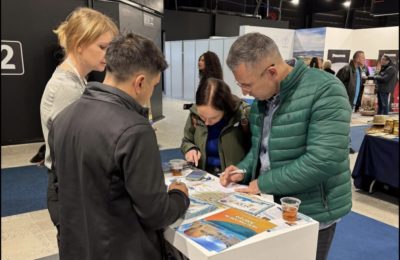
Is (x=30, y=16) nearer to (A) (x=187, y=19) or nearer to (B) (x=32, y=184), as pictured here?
(B) (x=32, y=184)

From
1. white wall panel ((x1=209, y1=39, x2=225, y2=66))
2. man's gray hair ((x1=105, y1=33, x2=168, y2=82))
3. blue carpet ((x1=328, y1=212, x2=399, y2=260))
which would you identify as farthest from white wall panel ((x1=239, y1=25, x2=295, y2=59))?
man's gray hair ((x1=105, y1=33, x2=168, y2=82))

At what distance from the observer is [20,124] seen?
5.11 metres

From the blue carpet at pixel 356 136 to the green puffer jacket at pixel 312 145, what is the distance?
5.01 meters

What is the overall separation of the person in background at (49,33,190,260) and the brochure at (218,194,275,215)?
349mm

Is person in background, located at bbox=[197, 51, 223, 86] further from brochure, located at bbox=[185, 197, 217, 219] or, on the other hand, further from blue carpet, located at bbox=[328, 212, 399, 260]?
brochure, located at bbox=[185, 197, 217, 219]

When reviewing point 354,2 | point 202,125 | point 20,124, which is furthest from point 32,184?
point 354,2

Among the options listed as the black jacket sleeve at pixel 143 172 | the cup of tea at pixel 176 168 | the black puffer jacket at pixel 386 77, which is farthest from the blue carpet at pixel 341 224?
the black puffer jacket at pixel 386 77

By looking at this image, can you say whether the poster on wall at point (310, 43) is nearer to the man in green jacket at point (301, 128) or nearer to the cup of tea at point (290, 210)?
the man in green jacket at point (301, 128)

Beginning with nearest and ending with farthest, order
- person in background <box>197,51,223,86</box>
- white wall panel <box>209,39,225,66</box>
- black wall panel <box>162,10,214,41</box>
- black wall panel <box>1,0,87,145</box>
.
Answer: person in background <box>197,51,223,86</box>
black wall panel <box>1,0,87,145</box>
white wall panel <box>209,39,225,66</box>
black wall panel <box>162,10,214,41</box>

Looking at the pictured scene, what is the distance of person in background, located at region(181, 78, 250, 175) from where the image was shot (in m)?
1.96

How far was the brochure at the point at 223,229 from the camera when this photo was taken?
1.18m

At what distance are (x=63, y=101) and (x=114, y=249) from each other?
675 mm

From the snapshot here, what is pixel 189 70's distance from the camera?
1172 centimetres

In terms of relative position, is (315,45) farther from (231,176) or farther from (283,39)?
(231,176)
